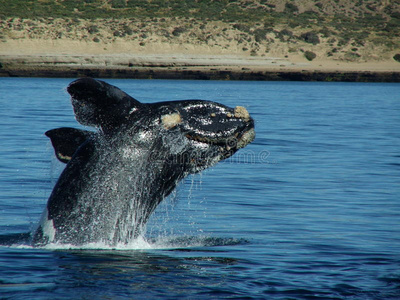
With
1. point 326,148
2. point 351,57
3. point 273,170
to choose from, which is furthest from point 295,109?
point 351,57

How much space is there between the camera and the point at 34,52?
73.2 metres

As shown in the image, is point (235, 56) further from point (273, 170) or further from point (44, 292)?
point (44, 292)

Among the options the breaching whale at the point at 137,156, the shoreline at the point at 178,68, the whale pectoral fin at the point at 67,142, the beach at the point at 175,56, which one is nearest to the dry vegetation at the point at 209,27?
the beach at the point at 175,56

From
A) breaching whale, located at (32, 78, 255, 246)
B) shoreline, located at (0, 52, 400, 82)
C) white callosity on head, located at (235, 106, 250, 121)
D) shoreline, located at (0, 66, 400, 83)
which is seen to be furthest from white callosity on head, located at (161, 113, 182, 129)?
shoreline, located at (0, 52, 400, 82)

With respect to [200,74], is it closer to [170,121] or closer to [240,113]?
[240,113]

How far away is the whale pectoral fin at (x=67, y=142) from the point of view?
742 centimetres

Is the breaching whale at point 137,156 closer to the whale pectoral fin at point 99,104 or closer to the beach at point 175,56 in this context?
the whale pectoral fin at point 99,104

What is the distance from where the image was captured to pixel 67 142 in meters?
7.44

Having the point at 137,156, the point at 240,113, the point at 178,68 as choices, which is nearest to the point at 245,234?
the point at 240,113

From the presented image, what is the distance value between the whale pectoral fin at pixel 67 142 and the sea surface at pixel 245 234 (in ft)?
1.43

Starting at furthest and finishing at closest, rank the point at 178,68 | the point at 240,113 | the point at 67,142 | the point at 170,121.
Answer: the point at 178,68
the point at 67,142
the point at 240,113
the point at 170,121

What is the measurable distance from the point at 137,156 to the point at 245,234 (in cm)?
320

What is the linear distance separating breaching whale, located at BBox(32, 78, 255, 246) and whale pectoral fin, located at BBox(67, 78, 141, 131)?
0.04ft

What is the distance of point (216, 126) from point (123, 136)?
3.03ft
